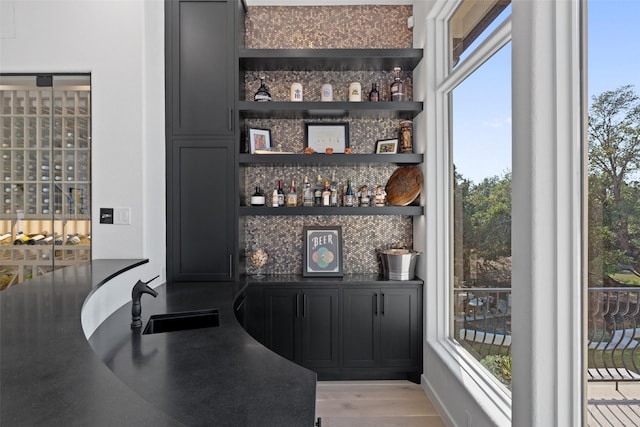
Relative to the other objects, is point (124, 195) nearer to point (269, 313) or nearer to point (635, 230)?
point (269, 313)

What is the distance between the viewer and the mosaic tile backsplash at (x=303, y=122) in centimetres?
346

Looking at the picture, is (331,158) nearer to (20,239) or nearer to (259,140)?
(259,140)

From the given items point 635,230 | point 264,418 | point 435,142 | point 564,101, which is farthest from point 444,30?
point 264,418

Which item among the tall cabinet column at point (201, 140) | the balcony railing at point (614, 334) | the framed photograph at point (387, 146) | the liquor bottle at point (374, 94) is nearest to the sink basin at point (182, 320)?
the tall cabinet column at point (201, 140)

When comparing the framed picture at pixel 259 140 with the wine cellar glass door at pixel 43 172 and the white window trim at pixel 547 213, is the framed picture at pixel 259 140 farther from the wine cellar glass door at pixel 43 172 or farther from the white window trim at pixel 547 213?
the white window trim at pixel 547 213

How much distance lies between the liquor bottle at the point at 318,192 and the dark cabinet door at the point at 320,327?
2.48 ft

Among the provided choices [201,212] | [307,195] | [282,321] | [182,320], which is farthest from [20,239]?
[307,195]

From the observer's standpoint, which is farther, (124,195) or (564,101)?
(124,195)

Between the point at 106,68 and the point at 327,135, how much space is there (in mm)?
1781

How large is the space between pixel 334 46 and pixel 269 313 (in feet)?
7.83

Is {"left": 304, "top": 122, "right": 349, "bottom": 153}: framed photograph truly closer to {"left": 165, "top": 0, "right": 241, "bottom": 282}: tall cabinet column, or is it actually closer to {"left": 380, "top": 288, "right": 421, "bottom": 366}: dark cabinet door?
{"left": 165, "top": 0, "right": 241, "bottom": 282}: tall cabinet column

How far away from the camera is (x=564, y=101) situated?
152 cm

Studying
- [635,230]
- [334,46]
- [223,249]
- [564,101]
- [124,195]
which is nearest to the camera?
[635,230]

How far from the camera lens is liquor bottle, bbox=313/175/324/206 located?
333cm
